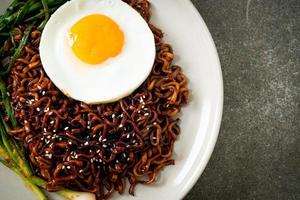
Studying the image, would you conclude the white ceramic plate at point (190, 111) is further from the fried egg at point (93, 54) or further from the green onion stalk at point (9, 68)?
the fried egg at point (93, 54)

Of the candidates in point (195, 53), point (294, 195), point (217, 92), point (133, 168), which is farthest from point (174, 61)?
point (294, 195)

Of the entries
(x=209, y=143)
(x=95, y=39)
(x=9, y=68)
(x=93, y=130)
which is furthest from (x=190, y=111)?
(x=9, y=68)

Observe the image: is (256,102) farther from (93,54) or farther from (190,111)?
(93,54)

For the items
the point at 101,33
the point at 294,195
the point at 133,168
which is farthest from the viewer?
the point at 294,195

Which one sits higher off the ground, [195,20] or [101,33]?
[101,33]

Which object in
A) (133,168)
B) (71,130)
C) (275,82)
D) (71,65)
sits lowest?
(275,82)

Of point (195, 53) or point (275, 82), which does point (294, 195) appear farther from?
point (195, 53)

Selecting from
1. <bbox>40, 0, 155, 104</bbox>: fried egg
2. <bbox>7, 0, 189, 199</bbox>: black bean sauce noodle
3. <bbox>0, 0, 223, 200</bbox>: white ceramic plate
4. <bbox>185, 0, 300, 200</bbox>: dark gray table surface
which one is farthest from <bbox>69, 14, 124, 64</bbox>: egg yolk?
<bbox>185, 0, 300, 200</bbox>: dark gray table surface

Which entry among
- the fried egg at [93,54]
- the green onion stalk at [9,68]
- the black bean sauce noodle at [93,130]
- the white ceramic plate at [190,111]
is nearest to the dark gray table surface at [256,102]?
the white ceramic plate at [190,111]
